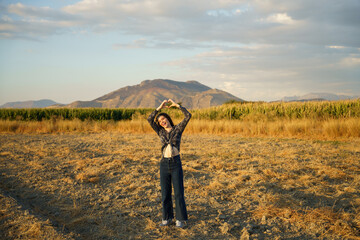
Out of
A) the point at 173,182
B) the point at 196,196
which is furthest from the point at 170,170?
the point at 196,196

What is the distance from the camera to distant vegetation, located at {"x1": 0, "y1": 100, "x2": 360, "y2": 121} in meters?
16.0

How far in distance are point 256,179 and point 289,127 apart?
8.67 meters

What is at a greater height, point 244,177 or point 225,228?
point 244,177

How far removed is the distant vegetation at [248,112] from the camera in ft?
52.6

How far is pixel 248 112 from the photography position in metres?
19.4

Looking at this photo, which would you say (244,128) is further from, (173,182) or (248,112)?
(173,182)

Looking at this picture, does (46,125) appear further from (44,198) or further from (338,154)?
(338,154)

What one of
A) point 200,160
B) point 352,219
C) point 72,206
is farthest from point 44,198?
point 352,219

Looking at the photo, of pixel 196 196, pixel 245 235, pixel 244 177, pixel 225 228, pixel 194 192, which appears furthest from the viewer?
pixel 244 177

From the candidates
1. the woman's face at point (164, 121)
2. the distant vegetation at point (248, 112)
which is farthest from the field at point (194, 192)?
the distant vegetation at point (248, 112)

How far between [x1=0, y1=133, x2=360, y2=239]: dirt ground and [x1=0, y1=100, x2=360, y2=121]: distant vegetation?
23.4 feet

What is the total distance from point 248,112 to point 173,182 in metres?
16.1

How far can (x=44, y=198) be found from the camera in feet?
18.5

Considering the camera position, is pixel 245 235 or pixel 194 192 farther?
pixel 194 192
